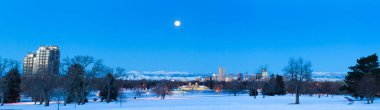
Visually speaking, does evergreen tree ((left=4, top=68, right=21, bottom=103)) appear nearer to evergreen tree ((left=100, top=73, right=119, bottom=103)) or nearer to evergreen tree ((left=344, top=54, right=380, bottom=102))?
evergreen tree ((left=100, top=73, right=119, bottom=103))

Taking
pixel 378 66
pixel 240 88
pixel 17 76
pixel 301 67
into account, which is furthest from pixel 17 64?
pixel 240 88

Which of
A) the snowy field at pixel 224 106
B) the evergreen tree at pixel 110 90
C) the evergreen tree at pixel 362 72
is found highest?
the evergreen tree at pixel 362 72

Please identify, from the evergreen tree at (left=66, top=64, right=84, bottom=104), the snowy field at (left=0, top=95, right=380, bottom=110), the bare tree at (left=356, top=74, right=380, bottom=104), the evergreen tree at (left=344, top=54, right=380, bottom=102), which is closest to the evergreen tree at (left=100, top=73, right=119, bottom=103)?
the evergreen tree at (left=66, top=64, right=84, bottom=104)

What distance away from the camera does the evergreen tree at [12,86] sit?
8519cm

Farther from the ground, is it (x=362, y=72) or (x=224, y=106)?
(x=362, y=72)

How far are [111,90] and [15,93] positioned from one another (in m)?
20.5

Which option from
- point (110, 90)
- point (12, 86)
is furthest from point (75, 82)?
point (12, 86)

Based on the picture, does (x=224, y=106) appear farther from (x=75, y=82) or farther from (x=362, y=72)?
(x=75, y=82)

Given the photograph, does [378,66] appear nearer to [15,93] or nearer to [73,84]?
[73,84]

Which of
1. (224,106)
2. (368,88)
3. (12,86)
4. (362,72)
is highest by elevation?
(362,72)

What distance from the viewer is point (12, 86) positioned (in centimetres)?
8744

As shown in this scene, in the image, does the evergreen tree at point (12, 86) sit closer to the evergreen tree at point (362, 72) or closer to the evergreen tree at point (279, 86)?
the evergreen tree at point (362, 72)

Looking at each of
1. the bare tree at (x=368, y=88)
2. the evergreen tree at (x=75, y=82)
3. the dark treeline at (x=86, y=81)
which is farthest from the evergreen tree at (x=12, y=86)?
the bare tree at (x=368, y=88)

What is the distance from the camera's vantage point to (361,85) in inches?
2702
